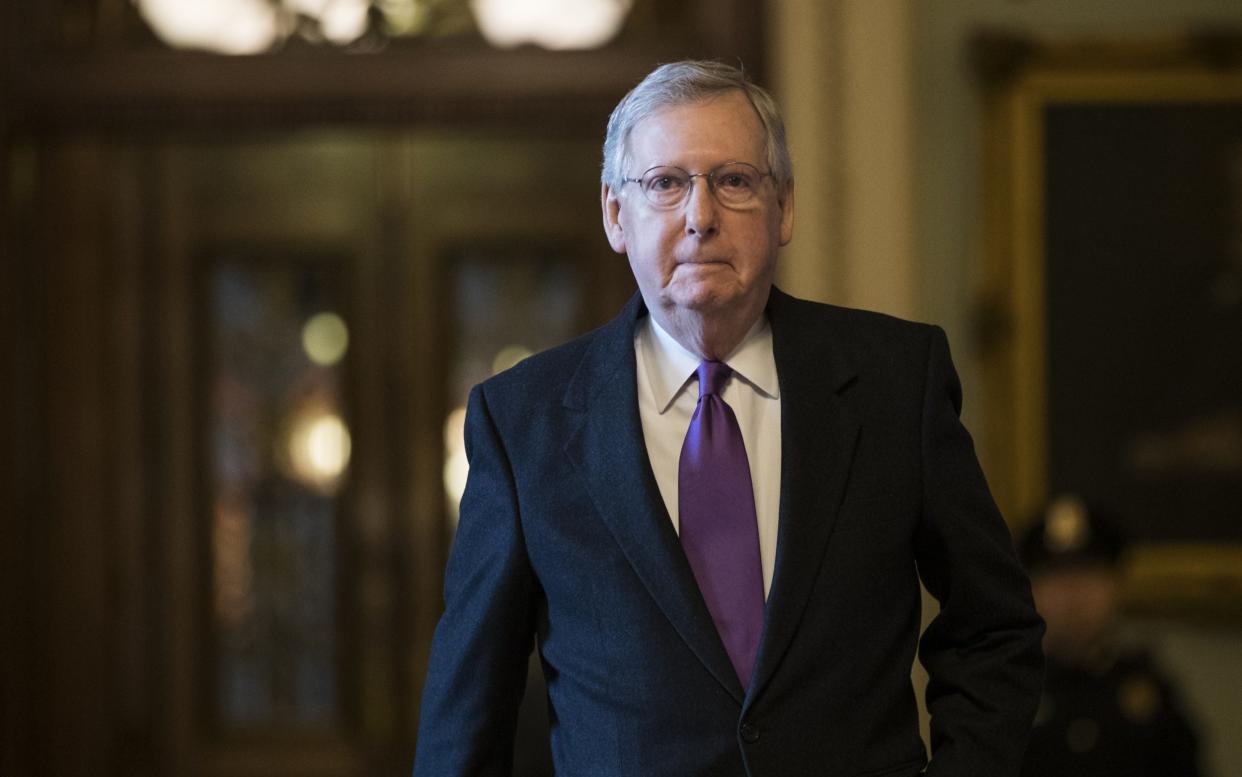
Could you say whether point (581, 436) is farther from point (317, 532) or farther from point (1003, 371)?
point (317, 532)

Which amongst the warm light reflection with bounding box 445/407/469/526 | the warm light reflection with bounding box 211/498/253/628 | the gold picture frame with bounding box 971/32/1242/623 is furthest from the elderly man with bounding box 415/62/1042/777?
the warm light reflection with bounding box 211/498/253/628

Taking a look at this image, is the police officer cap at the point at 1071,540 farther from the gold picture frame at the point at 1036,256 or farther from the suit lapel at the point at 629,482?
the suit lapel at the point at 629,482

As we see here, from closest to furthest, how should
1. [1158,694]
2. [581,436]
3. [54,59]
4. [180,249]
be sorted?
[581,436] → [1158,694] → [54,59] → [180,249]

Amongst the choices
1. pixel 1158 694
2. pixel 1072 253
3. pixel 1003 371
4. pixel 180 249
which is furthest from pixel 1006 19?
pixel 180 249

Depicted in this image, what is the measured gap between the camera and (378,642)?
18.9ft

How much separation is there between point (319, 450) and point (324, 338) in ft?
1.36

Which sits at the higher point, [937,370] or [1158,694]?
[937,370]

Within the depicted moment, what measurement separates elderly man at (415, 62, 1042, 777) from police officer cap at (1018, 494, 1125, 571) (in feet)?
7.97

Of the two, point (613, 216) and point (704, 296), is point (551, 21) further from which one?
point (704, 296)

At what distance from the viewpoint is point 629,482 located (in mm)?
1916

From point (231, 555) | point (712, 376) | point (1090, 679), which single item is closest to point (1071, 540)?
point (1090, 679)

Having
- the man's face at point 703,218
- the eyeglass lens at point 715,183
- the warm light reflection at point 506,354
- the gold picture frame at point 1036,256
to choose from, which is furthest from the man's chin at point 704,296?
the warm light reflection at point 506,354

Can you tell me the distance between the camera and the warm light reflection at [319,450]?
5.77 metres

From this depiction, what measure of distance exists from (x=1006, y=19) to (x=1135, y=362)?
118 cm
